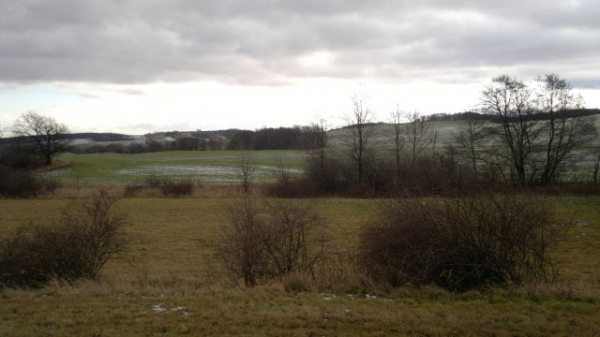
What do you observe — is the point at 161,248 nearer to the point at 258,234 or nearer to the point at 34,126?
the point at 258,234

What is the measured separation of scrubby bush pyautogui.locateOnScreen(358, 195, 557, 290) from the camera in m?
9.45

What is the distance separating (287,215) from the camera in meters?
11.8

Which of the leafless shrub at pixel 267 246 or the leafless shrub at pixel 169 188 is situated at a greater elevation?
the leafless shrub at pixel 267 246

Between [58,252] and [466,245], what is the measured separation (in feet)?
32.6

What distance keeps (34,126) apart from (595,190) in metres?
91.2

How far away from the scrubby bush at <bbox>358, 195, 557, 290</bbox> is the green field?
51.7m

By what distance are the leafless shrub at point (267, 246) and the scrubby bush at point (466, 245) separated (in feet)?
6.78

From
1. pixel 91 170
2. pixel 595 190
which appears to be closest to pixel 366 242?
pixel 595 190

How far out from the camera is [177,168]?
83.2 metres

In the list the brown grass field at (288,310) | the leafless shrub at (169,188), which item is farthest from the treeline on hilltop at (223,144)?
the brown grass field at (288,310)

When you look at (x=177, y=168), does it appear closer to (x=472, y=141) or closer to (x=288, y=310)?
(x=472, y=141)

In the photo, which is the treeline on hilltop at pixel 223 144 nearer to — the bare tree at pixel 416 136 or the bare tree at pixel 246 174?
the bare tree at pixel 246 174

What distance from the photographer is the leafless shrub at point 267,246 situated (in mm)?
11156

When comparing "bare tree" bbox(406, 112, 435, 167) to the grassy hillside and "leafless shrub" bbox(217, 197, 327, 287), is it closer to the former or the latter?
the grassy hillside
